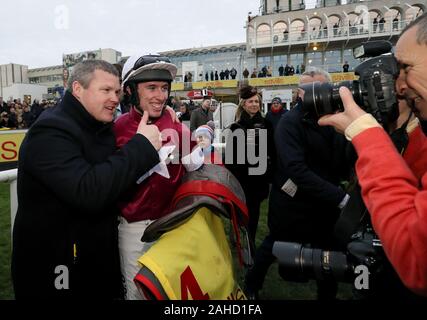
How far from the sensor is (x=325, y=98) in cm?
124

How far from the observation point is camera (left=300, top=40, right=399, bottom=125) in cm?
117

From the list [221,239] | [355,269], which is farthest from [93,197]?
[355,269]

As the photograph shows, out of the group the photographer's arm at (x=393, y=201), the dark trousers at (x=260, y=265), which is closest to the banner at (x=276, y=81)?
the dark trousers at (x=260, y=265)

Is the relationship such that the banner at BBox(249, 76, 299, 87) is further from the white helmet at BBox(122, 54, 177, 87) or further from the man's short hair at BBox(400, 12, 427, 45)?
the man's short hair at BBox(400, 12, 427, 45)

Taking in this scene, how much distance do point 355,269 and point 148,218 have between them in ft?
3.64

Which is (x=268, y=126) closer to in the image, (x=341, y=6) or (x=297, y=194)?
(x=297, y=194)

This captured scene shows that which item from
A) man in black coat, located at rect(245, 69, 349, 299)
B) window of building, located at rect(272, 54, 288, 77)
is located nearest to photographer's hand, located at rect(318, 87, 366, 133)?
man in black coat, located at rect(245, 69, 349, 299)

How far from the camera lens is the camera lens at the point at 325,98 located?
1.24 m

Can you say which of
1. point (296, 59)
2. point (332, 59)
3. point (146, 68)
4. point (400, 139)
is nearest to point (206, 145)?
point (146, 68)

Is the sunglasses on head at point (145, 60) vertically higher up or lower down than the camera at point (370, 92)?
higher up

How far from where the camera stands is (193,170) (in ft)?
6.62

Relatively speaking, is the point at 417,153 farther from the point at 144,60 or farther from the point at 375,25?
the point at 375,25

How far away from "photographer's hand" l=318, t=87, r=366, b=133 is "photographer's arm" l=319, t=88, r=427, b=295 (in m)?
0.02

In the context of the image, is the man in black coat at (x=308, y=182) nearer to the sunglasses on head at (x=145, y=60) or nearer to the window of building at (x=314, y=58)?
the sunglasses on head at (x=145, y=60)
